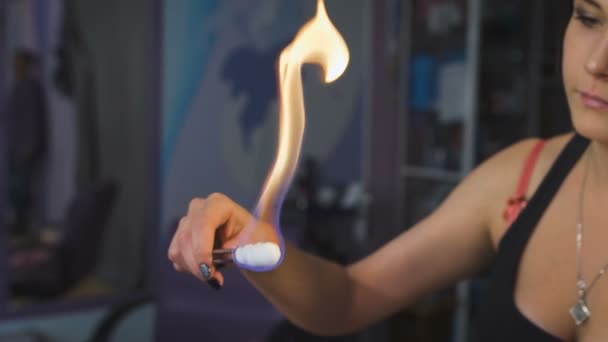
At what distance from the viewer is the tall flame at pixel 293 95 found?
56 centimetres

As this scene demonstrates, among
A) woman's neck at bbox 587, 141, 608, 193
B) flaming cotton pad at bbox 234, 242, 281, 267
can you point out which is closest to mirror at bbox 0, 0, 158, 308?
woman's neck at bbox 587, 141, 608, 193

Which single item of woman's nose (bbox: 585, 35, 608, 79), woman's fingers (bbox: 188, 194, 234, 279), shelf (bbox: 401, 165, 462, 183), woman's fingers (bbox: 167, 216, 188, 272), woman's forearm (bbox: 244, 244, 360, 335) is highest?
woman's nose (bbox: 585, 35, 608, 79)

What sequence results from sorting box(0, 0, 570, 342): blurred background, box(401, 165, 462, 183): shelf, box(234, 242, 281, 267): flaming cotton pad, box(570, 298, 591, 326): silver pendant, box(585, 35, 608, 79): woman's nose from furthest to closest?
box(401, 165, 462, 183): shelf, box(0, 0, 570, 342): blurred background, box(570, 298, 591, 326): silver pendant, box(585, 35, 608, 79): woman's nose, box(234, 242, 281, 267): flaming cotton pad

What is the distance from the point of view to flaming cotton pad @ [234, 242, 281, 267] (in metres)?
0.53

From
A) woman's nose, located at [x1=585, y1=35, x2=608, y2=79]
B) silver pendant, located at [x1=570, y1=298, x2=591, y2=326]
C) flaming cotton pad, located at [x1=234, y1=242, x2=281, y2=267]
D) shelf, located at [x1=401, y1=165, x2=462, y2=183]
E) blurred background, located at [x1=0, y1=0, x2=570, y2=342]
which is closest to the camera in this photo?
flaming cotton pad, located at [x1=234, y1=242, x2=281, y2=267]

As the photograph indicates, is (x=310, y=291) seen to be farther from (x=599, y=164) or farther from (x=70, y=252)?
(x=70, y=252)

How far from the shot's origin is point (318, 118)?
2.32 metres

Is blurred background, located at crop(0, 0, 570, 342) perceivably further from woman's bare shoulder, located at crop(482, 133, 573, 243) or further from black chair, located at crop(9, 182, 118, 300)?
woman's bare shoulder, located at crop(482, 133, 573, 243)

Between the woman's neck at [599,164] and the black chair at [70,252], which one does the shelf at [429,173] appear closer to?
the black chair at [70,252]

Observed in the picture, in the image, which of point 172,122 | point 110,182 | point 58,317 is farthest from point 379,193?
point 58,317

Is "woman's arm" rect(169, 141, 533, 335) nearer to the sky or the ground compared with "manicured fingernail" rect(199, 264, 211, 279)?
nearer to the ground

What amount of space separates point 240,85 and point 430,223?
1.36m

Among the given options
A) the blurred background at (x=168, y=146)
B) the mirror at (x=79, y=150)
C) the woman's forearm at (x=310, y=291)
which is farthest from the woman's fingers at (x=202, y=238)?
the mirror at (x=79, y=150)

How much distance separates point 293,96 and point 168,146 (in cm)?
168
